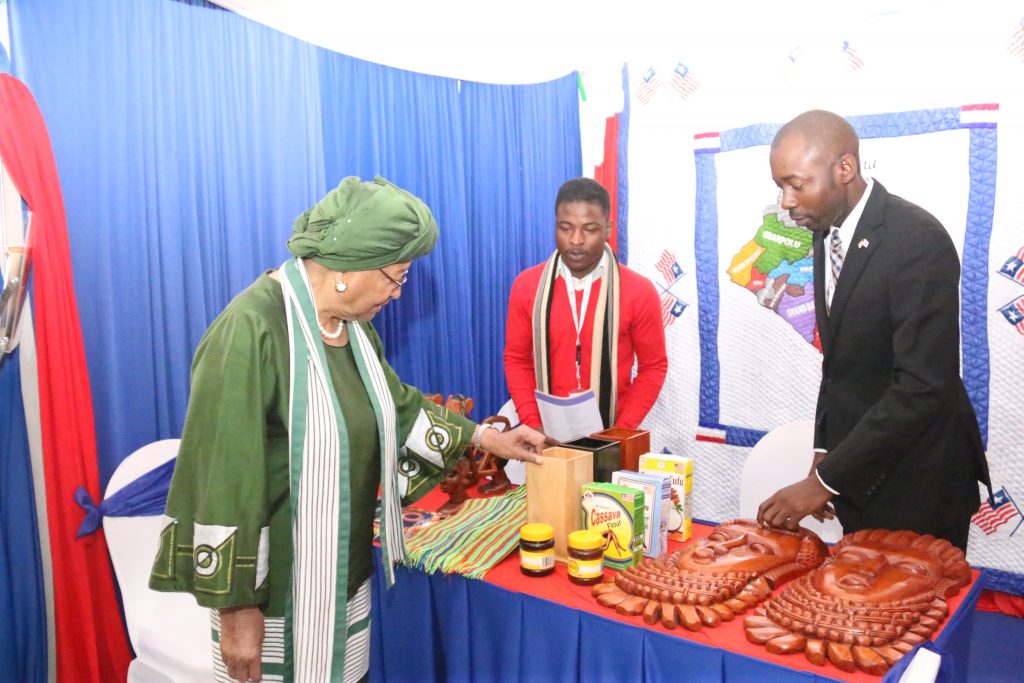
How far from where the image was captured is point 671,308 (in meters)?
3.83

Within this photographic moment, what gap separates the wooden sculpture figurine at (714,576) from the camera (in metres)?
1.40

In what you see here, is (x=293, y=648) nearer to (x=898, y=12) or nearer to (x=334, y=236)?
(x=334, y=236)

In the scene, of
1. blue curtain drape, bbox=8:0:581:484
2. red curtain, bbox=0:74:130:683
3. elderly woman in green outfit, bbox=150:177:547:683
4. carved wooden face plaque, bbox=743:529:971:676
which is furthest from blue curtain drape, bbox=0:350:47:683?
carved wooden face plaque, bbox=743:529:971:676

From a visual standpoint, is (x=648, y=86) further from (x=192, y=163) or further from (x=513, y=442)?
(x=513, y=442)

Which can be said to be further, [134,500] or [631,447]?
[134,500]

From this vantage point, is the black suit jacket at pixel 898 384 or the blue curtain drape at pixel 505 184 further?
the blue curtain drape at pixel 505 184

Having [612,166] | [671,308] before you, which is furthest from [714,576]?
[612,166]

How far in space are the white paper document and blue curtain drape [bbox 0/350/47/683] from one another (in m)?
1.56

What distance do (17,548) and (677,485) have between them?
73.9 inches

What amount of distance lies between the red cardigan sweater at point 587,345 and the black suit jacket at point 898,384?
101cm

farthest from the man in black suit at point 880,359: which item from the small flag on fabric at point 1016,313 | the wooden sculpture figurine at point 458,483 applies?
the small flag on fabric at point 1016,313

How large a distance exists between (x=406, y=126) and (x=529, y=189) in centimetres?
90

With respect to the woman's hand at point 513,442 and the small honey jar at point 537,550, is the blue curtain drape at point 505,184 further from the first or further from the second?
the small honey jar at point 537,550

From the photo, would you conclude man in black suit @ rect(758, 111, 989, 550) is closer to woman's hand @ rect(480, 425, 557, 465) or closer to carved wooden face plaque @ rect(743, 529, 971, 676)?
carved wooden face plaque @ rect(743, 529, 971, 676)
